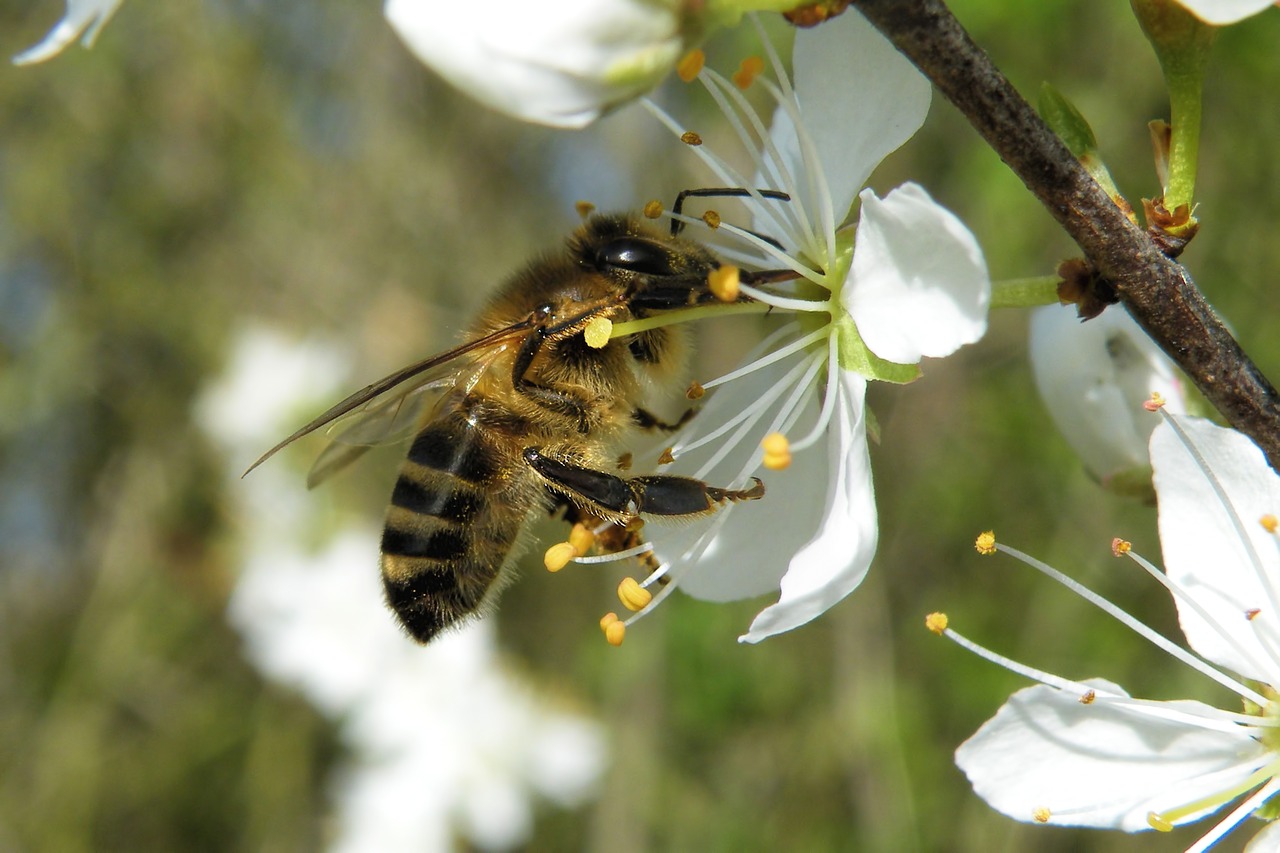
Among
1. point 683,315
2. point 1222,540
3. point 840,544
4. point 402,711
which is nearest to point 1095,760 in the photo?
point 1222,540

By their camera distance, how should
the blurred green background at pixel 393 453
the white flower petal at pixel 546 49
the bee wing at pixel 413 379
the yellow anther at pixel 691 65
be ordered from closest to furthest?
the white flower petal at pixel 546 49
the yellow anther at pixel 691 65
the bee wing at pixel 413 379
the blurred green background at pixel 393 453

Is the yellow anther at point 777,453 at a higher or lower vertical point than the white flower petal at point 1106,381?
higher

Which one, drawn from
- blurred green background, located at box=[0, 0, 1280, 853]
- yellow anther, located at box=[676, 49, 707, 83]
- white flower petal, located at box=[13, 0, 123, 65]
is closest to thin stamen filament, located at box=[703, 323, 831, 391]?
yellow anther, located at box=[676, 49, 707, 83]

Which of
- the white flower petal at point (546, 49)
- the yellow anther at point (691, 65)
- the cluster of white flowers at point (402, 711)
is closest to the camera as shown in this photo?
the white flower petal at point (546, 49)

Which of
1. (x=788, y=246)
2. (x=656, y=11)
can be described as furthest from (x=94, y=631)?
(x=656, y=11)

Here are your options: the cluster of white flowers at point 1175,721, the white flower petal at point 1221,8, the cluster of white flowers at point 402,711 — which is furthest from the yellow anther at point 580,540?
the cluster of white flowers at point 402,711

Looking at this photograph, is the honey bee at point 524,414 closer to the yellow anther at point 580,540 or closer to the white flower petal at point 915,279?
the yellow anther at point 580,540

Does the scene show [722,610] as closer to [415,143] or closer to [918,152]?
[918,152]

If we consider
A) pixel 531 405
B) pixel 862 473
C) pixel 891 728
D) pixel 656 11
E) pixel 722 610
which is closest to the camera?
pixel 656 11
